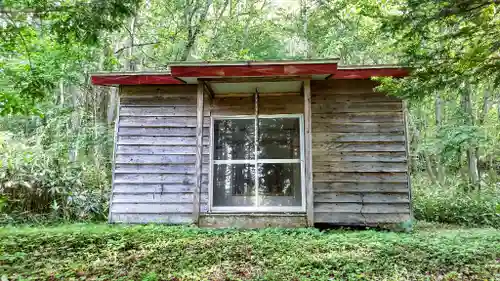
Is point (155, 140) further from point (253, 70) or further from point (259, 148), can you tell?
point (253, 70)

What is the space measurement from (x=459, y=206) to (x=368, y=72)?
4.75 m

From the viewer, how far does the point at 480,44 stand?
12.5 feet

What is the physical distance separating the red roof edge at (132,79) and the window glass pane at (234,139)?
1247 millimetres

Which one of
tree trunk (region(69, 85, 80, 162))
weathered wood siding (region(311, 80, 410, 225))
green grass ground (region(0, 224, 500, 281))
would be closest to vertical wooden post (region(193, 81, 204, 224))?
green grass ground (region(0, 224, 500, 281))

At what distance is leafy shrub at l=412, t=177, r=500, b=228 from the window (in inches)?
165

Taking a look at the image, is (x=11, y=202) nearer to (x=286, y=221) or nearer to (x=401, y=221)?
(x=286, y=221)

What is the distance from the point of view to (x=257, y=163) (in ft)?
20.8

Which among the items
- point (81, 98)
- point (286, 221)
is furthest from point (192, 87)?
point (81, 98)

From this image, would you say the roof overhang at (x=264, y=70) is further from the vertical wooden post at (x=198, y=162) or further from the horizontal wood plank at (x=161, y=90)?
the horizontal wood plank at (x=161, y=90)

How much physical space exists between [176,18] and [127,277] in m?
11.2

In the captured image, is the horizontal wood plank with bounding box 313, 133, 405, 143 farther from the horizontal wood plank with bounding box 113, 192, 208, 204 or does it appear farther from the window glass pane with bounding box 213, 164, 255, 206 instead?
the horizontal wood plank with bounding box 113, 192, 208, 204

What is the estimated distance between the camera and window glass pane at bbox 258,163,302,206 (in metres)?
6.35

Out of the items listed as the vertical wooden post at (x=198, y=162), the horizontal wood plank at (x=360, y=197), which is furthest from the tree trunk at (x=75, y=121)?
the horizontal wood plank at (x=360, y=197)

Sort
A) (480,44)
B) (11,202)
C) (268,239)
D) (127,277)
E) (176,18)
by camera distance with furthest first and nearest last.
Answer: (176,18)
(11,202)
(268,239)
(480,44)
(127,277)
